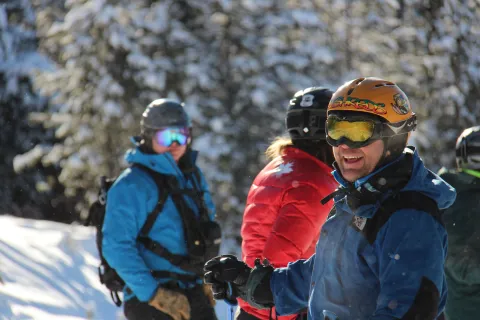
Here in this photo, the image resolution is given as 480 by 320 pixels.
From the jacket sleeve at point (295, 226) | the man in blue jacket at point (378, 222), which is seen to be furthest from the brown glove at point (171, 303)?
the man in blue jacket at point (378, 222)

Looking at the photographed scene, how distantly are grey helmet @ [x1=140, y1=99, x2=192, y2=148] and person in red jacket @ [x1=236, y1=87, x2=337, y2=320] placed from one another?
1.35 m

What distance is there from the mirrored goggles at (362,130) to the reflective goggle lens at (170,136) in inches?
97.7

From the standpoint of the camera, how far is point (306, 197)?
3236 millimetres

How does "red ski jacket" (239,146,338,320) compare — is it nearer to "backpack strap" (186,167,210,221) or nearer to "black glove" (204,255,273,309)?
"black glove" (204,255,273,309)

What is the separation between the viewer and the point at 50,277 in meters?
8.40

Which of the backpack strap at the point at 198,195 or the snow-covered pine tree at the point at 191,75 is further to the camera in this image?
the snow-covered pine tree at the point at 191,75

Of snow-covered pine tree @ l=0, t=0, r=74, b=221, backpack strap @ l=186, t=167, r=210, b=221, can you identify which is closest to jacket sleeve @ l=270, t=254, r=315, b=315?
backpack strap @ l=186, t=167, r=210, b=221

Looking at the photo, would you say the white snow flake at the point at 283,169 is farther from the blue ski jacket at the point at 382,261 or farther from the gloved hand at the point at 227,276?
the blue ski jacket at the point at 382,261

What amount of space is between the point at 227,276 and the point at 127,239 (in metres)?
1.68

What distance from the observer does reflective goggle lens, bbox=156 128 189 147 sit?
4.85 metres

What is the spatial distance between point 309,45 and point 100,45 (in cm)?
498

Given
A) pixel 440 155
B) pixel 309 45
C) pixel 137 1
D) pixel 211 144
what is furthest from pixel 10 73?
pixel 440 155

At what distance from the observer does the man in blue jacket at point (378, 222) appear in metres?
2.13

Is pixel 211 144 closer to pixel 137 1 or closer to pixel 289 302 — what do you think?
pixel 137 1
